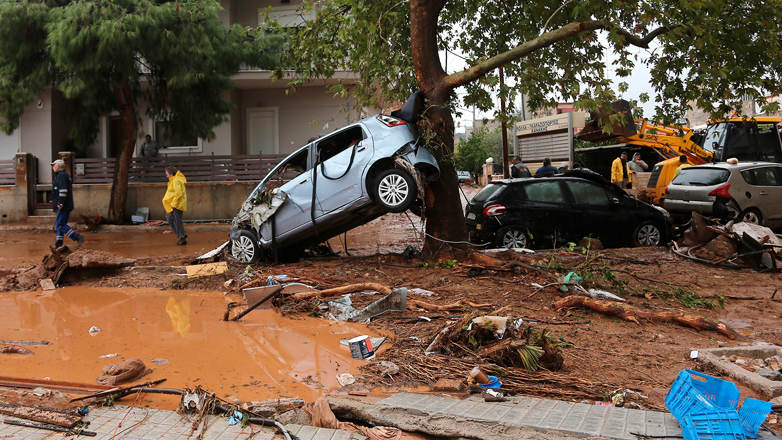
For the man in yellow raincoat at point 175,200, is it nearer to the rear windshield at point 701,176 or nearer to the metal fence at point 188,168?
the metal fence at point 188,168

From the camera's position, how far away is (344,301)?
20.5 ft

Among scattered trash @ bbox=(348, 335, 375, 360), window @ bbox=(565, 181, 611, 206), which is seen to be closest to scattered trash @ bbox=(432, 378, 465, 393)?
scattered trash @ bbox=(348, 335, 375, 360)

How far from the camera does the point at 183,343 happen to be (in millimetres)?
5211

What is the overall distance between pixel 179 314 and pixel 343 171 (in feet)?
10.3

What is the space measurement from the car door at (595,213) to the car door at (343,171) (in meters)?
4.34

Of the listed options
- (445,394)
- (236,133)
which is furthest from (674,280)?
(236,133)

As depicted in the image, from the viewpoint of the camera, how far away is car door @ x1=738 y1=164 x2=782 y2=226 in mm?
11961

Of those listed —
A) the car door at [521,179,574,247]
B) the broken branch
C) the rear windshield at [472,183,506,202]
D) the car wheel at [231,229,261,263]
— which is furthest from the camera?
the rear windshield at [472,183,506,202]

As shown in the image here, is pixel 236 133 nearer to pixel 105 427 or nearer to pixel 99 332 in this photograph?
pixel 99 332

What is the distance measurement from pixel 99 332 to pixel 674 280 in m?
7.26

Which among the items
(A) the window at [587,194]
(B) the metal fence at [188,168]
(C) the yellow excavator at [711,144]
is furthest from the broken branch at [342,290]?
(B) the metal fence at [188,168]

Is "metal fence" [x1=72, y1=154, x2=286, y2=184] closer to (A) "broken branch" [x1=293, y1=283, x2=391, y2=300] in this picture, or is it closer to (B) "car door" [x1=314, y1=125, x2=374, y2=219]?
(B) "car door" [x1=314, y1=125, x2=374, y2=219]

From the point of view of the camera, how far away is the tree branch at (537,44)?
7.54 metres

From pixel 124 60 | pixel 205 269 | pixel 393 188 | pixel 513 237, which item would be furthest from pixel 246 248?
pixel 124 60
